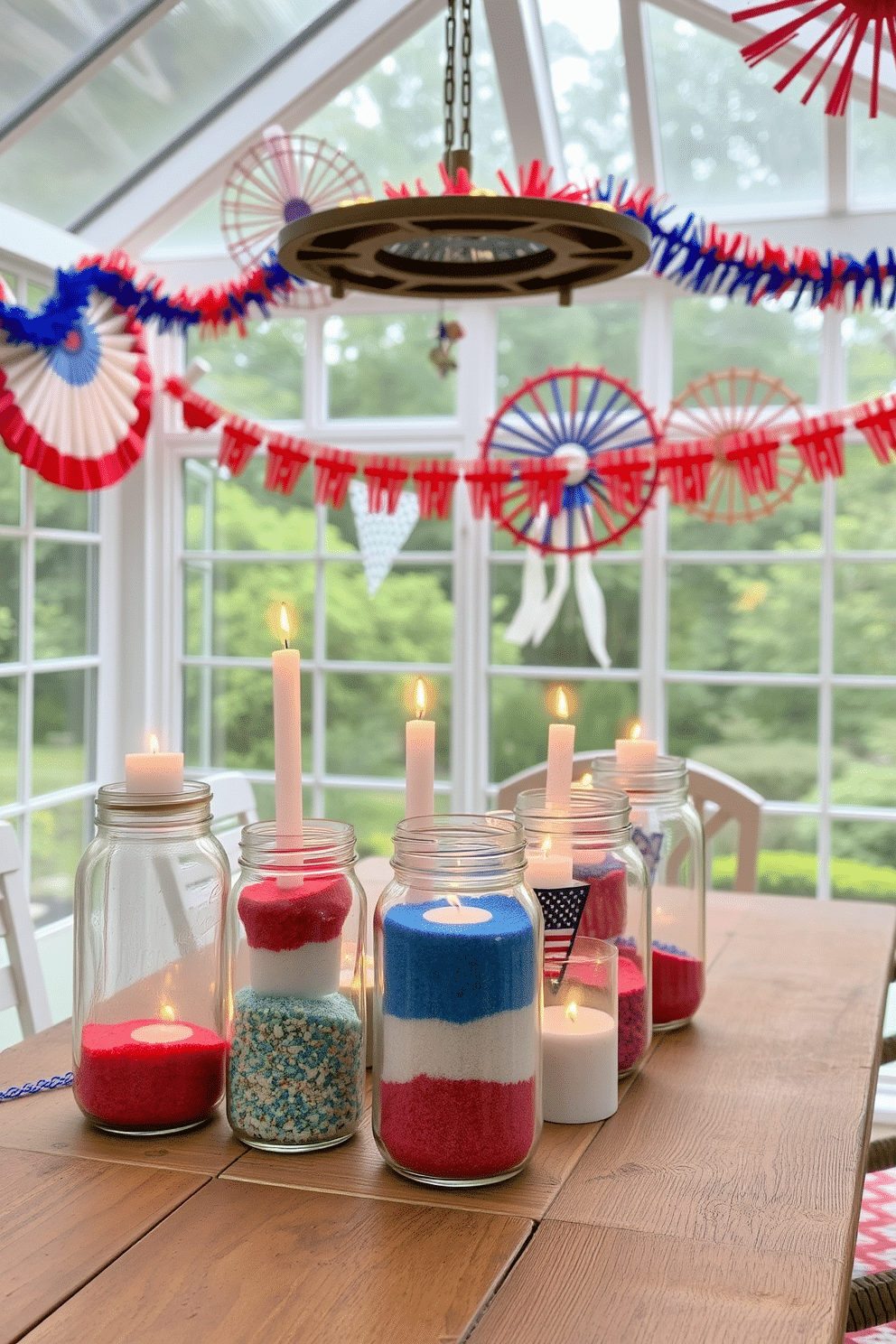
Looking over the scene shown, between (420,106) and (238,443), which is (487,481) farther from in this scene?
(420,106)

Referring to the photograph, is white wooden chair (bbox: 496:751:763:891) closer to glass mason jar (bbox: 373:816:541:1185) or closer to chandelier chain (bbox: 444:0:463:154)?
chandelier chain (bbox: 444:0:463:154)

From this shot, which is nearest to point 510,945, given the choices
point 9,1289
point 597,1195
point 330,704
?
point 597,1195

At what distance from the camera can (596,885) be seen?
3.59 feet

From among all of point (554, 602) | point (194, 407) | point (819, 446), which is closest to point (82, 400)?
point (194, 407)

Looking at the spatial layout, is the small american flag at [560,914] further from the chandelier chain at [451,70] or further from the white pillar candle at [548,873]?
the chandelier chain at [451,70]

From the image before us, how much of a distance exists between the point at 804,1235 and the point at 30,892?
2.52 metres

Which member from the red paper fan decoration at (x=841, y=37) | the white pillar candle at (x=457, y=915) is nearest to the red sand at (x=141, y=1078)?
the white pillar candle at (x=457, y=915)

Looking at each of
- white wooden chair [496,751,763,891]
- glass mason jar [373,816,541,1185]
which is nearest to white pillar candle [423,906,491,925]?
glass mason jar [373,816,541,1185]

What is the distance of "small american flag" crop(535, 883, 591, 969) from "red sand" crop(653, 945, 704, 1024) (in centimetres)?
23

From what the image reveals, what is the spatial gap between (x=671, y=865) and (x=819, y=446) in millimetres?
1681

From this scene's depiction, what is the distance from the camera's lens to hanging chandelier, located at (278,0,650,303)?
111cm

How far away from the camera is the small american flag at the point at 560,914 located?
101 centimetres

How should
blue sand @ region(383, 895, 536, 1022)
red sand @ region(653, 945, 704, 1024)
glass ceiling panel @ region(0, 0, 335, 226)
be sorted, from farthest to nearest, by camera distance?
glass ceiling panel @ region(0, 0, 335, 226), red sand @ region(653, 945, 704, 1024), blue sand @ region(383, 895, 536, 1022)

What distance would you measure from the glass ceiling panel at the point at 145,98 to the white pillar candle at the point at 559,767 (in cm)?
218
